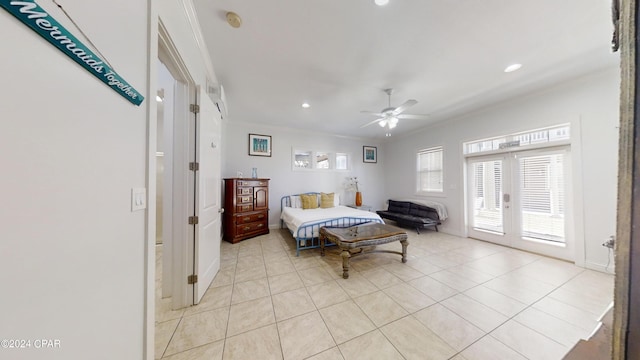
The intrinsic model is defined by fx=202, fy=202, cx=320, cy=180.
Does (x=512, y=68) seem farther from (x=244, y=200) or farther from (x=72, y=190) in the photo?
(x=244, y=200)

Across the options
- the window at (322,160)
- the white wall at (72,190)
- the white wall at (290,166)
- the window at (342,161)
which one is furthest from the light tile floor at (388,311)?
the window at (342,161)

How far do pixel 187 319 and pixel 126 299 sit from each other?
3.59ft

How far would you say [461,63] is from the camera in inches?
99.0

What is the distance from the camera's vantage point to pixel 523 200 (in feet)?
11.4

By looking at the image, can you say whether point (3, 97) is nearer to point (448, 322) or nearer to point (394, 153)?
point (448, 322)

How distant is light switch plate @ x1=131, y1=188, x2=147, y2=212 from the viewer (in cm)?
98

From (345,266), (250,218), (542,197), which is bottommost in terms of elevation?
(345,266)

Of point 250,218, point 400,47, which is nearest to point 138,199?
point 400,47

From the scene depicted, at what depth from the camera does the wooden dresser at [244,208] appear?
3879 mm

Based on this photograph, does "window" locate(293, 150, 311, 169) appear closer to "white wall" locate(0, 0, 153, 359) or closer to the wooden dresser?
the wooden dresser

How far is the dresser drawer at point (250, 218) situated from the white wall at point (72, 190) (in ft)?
9.60

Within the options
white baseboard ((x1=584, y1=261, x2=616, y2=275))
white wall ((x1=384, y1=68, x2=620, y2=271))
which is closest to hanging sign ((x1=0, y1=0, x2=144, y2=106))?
white wall ((x1=384, y1=68, x2=620, y2=271))

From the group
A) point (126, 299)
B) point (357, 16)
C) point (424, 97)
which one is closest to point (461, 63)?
point (424, 97)

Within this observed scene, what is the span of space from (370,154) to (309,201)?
268 centimetres
